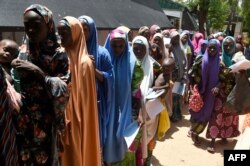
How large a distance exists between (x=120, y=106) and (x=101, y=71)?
47 cm

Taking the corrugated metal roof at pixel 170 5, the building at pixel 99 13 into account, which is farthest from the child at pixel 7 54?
the corrugated metal roof at pixel 170 5

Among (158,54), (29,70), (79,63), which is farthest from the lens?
(158,54)

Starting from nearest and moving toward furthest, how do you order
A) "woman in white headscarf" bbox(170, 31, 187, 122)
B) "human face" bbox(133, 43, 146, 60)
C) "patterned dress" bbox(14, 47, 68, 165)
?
"patterned dress" bbox(14, 47, 68, 165)
"human face" bbox(133, 43, 146, 60)
"woman in white headscarf" bbox(170, 31, 187, 122)

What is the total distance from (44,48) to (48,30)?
0.12m

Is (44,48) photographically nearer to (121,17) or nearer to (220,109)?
(220,109)

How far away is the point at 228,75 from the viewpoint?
4723mm

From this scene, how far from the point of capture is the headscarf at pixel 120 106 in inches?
125

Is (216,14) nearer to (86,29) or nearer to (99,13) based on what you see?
(99,13)

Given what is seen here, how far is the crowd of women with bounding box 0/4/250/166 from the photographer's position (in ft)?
6.84

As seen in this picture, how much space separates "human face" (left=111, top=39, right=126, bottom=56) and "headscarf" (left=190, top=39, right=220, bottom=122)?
197 centimetres

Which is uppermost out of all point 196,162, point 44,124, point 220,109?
point 44,124

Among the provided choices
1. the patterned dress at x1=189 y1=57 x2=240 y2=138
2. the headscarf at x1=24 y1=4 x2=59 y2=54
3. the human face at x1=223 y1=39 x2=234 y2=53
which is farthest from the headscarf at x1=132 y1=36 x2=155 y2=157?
the human face at x1=223 y1=39 x2=234 y2=53

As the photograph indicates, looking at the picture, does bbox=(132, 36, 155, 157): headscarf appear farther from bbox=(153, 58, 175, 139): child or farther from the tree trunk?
the tree trunk

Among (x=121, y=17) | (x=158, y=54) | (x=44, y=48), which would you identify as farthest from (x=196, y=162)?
(x=121, y=17)
